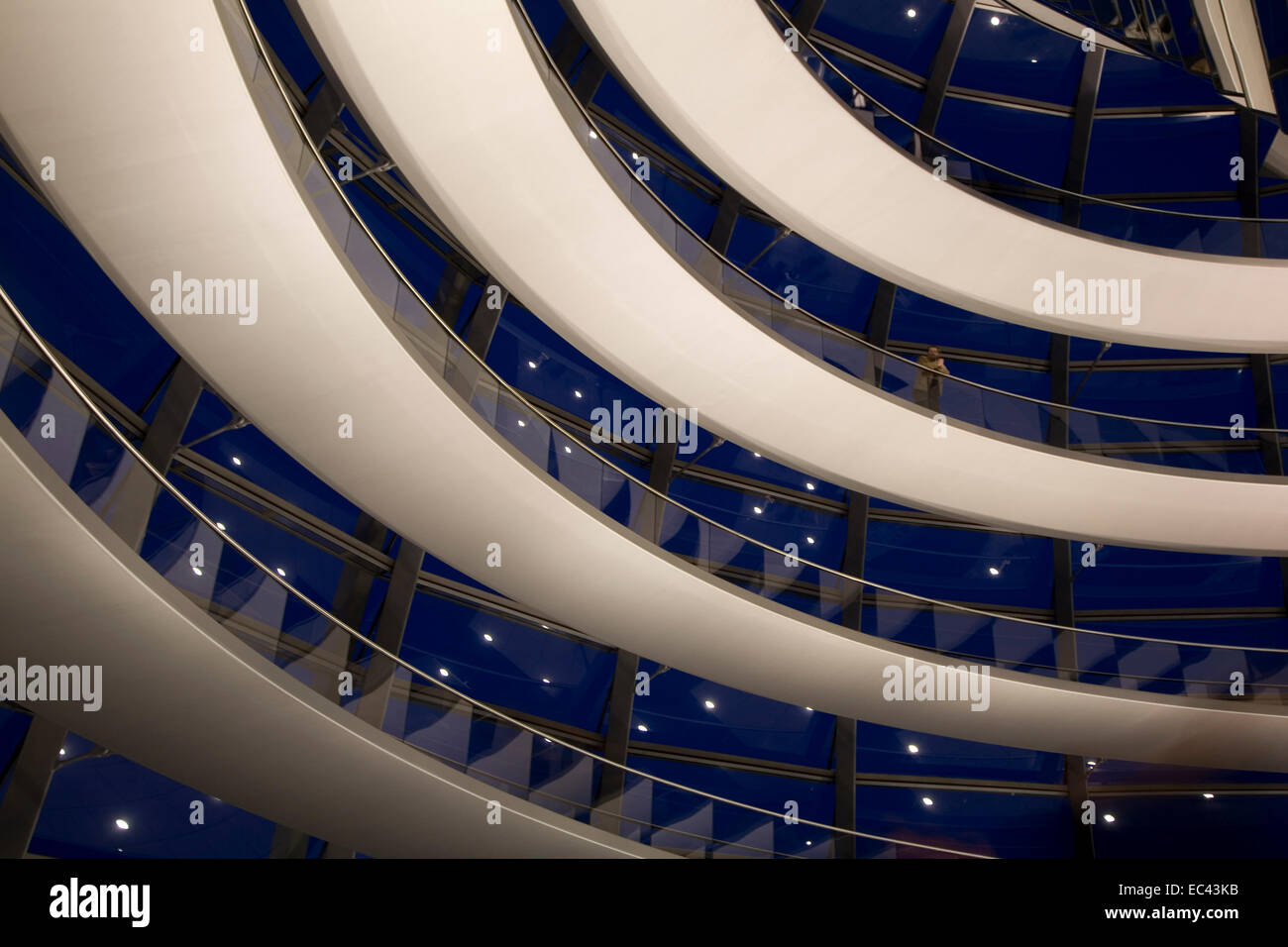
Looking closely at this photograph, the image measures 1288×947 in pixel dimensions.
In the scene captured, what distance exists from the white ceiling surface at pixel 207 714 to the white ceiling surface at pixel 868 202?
608cm

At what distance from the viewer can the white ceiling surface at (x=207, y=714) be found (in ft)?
23.7

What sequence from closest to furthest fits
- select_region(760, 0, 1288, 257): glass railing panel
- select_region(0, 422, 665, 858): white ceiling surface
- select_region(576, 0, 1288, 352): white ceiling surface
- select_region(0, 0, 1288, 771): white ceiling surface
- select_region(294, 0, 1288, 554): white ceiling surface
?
select_region(0, 0, 1288, 771): white ceiling surface < select_region(0, 422, 665, 858): white ceiling surface < select_region(294, 0, 1288, 554): white ceiling surface < select_region(576, 0, 1288, 352): white ceiling surface < select_region(760, 0, 1288, 257): glass railing panel

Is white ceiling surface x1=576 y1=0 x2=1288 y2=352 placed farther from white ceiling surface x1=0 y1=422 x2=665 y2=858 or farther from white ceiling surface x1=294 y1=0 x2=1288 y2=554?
white ceiling surface x1=0 y1=422 x2=665 y2=858

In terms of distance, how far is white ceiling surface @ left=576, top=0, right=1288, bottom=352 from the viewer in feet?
34.4

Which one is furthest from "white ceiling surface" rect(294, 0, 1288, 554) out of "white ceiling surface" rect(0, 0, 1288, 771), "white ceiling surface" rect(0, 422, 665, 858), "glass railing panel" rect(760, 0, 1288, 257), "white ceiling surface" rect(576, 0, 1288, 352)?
"white ceiling surface" rect(0, 422, 665, 858)

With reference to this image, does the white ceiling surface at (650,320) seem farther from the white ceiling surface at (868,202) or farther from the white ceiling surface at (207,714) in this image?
the white ceiling surface at (207,714)

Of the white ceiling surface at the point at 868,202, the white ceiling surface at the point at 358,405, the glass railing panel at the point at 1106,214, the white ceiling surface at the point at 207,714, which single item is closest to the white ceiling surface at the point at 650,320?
the white ceiling surface at the point at 358,405

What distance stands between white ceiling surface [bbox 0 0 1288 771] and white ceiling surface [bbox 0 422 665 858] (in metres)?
1.96

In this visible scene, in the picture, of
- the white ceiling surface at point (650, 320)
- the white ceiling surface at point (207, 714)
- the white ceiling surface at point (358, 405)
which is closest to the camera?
the white ceiling surface at point (358, 405)

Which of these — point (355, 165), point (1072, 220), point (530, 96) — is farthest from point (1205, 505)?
point (355, 165)

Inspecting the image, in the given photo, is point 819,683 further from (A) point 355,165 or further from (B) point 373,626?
(A) point 355,165

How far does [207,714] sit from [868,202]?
8.54 meters

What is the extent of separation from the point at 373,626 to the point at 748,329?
5.25 m

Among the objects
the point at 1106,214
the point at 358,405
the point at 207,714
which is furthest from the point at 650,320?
the point at 1106,214
